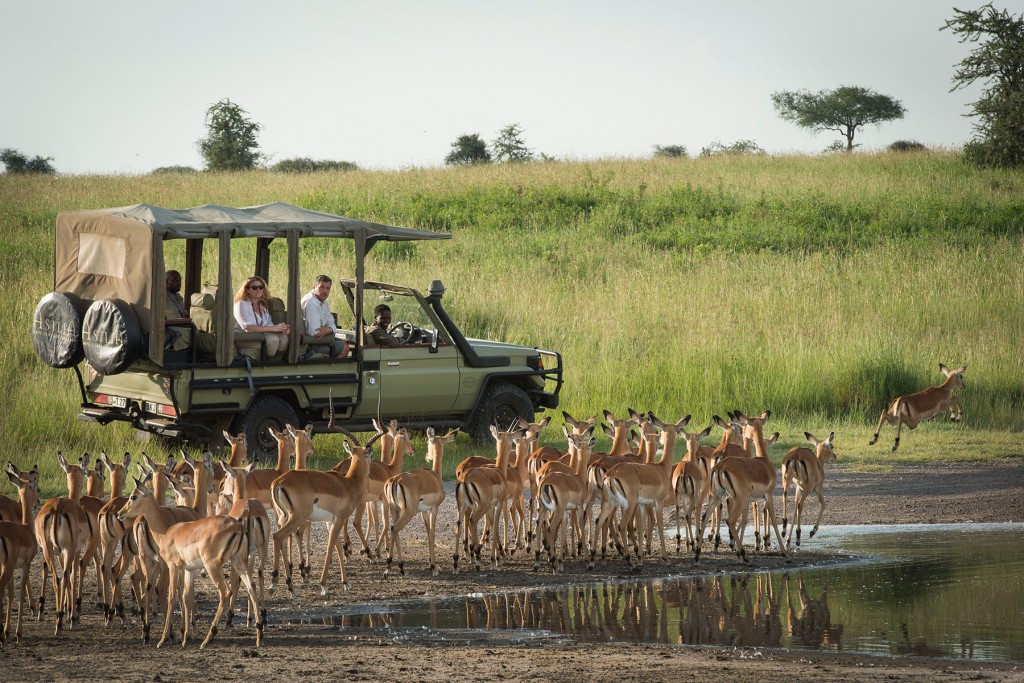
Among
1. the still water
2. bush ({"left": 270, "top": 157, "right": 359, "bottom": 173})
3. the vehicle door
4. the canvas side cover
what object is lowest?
the still water

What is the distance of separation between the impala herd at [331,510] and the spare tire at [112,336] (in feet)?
9.67

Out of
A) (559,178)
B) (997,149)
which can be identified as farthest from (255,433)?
(997,149)

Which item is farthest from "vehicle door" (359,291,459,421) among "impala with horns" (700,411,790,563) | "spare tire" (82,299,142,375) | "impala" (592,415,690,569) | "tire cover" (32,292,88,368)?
"impala with horns" (700,411,790,563)

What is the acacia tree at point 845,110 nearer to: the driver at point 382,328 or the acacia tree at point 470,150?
the acacia tree at point 470,150

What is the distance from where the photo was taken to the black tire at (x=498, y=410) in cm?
1769

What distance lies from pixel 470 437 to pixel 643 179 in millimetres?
27153

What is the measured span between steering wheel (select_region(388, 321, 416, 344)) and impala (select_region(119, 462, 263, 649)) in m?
8.22

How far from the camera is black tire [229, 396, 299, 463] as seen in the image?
15.8m

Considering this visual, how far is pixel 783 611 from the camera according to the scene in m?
9.93

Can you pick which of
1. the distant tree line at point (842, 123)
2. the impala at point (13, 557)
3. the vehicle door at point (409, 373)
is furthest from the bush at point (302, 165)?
the impala at point (13, 557)

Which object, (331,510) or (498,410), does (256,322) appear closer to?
(498,410)

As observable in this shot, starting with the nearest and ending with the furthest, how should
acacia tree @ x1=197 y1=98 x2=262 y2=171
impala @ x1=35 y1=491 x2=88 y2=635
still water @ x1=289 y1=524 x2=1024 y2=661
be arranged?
still water @ x1=289 y1=524 x2=1024 y2=661 → impala @ x1=35 y1=491 x2=88 y2=635 → acacia tree @ x1=197 y1=98 x2=262 y2=171

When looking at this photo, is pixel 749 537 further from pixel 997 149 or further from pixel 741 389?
pixel 997 149

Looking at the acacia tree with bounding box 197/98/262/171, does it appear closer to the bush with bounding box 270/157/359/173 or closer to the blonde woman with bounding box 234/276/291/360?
the bush with bounding box 270/157/359/173
